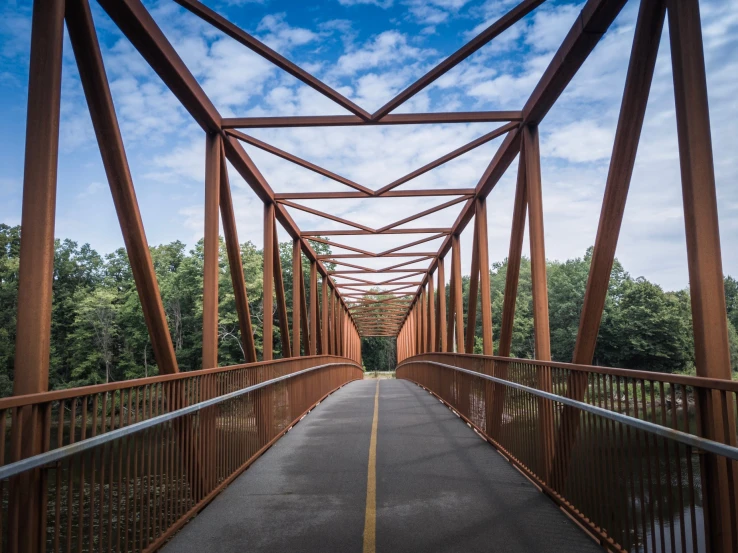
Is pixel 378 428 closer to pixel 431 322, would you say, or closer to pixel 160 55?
pixel 160 55

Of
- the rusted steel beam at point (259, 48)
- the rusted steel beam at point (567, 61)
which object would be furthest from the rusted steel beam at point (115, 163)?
the rusted steel beam at point (567, 61)

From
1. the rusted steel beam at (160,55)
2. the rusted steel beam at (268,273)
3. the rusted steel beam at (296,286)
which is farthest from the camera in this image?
the rusted steel beam at (296,286)

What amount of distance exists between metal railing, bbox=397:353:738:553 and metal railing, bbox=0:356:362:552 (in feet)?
10.2

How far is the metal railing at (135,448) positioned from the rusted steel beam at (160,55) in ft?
12.3

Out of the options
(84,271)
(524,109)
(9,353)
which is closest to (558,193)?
(84,271)

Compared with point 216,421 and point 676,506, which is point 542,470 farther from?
point 216,421

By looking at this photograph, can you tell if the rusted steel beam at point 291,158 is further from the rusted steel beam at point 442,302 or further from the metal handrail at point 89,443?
the rusted steel beam at point 442,302

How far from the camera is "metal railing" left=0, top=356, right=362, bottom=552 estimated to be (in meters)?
2.84

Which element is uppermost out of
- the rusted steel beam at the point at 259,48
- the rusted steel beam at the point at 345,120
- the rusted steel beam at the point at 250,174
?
the rusted steel beam at the point at 259,48

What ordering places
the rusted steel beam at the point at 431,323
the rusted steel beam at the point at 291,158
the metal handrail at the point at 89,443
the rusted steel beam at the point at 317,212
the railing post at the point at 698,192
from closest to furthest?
the metal handrail at the point at 89,443, the railing post at the point at 698,192, the rusted steel beam at the point at 291,158, the rusted steel beam at the point at 317,212, the rusted steel beam at the point at 431,323

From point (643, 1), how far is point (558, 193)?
65.2m

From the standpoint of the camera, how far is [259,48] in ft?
23.9

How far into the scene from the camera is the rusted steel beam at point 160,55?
5828mm

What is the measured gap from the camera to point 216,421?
5.75 meters
